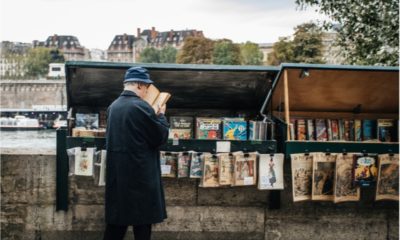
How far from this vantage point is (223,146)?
5.48m

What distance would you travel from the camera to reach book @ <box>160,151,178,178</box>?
548cm

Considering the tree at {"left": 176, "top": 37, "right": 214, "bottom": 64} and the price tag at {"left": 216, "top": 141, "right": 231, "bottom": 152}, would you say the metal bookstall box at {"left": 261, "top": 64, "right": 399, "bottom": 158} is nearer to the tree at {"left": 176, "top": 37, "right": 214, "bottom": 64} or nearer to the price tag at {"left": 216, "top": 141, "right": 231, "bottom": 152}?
the price tag at {"left": 216, "top": 141, "right": 231, "bottom": 152}

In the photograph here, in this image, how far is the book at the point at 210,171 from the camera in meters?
5.42

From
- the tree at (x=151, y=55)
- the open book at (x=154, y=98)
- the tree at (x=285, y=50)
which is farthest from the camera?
the tree at (x=151, y=55)

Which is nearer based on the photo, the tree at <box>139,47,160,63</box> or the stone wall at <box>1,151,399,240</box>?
the stone wall at <box>1,151,399,240</box>

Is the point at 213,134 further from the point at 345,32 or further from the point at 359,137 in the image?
the point at 345,32

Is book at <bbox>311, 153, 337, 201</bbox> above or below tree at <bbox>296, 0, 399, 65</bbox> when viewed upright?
below

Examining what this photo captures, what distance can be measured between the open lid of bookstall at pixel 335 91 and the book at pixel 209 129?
1.92 feet

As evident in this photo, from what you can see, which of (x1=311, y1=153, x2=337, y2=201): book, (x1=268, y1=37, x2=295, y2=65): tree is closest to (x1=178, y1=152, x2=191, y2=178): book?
(x1=311, y1=153, x2=337, y2=201): book

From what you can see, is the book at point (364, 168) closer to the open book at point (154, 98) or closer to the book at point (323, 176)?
the book at point (323, 176)

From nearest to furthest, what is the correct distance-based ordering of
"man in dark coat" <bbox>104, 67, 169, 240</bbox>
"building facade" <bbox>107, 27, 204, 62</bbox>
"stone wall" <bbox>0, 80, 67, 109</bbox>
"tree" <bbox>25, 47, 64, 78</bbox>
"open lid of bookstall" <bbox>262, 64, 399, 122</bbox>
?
"man in dark coat" <bbox>104, 67, 169, 240</bbox>, "open lid of bookstall" <bbox>262, 64, 399, 122</bbox>, "stone wall" <bbox>0, 80, 67, 109</bbox>, "tree" <bbox>25, 47, 64, 78</bbox>, "building facade" <bbox>107, 27, 204, 62</bbox>

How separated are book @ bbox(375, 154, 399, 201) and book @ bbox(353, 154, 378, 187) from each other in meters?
0.07

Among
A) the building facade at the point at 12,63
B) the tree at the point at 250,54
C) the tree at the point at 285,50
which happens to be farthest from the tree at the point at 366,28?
the building facade at the point at 12,63

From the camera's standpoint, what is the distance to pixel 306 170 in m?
5.43
